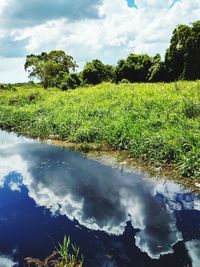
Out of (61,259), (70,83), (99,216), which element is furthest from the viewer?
(70,83)

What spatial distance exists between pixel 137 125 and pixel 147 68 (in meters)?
23.8

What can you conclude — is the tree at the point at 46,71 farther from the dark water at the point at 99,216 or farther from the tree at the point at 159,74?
the dark water at the point at 99,216

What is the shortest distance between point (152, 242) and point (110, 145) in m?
5.09

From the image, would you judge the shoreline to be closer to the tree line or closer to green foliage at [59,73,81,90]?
the tree line

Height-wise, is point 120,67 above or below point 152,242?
above

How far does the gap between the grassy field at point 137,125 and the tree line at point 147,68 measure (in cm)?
1169

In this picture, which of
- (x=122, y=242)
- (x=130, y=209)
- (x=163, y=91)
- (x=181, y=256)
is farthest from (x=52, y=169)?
(x=163, y=91)

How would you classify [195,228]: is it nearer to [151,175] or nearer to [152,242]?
[152,242]

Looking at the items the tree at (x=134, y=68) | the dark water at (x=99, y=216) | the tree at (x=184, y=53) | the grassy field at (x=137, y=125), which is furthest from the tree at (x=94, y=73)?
the dark water at (x=99, y=216)

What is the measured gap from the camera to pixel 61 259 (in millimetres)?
4305

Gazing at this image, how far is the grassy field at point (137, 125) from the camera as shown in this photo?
779cm

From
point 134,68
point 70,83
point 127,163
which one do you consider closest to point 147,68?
point 134,68

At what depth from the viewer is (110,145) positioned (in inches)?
382

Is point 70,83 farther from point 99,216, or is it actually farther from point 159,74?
point 99,216
